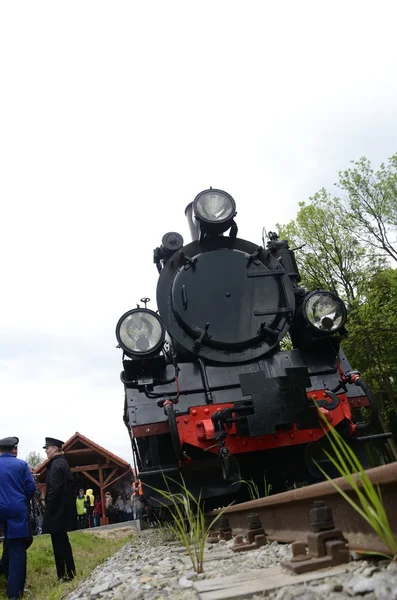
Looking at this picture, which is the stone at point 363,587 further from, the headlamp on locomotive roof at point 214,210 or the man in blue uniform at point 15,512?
the headlamp on locomotive roof at point 214,210

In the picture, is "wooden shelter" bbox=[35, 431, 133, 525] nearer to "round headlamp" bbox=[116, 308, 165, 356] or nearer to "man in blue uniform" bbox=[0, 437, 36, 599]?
"man in blue uniform" bbox=[0, 437, 36, 599]

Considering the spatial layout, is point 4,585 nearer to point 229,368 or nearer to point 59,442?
point 59,442

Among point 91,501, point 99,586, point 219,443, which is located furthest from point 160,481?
point 91,501

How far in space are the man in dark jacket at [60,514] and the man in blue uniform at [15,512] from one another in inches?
6.5

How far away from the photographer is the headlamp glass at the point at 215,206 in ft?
18.2

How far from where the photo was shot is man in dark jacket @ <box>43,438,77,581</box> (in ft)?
13.7

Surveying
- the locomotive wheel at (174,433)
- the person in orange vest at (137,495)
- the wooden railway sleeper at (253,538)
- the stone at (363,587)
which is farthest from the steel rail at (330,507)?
the person in orange vest at (137,495)

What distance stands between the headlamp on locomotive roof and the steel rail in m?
3.07

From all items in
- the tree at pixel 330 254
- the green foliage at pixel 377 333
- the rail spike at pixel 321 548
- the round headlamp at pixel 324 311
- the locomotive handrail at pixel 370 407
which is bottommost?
the rail spike at pixel 321 548

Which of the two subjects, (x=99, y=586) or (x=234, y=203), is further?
(x=234, y=203)

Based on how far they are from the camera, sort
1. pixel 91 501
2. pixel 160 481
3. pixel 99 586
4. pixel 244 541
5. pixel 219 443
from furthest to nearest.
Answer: pixel 91 501 < pixel 160 481 < pixel 219 443 < pixel 244 541 < pixel 99 586

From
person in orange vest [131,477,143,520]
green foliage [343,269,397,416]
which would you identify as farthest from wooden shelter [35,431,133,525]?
green foliage [343,269,397,416]

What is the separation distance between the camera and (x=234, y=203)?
18.5 ft

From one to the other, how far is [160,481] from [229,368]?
1.22 metres
